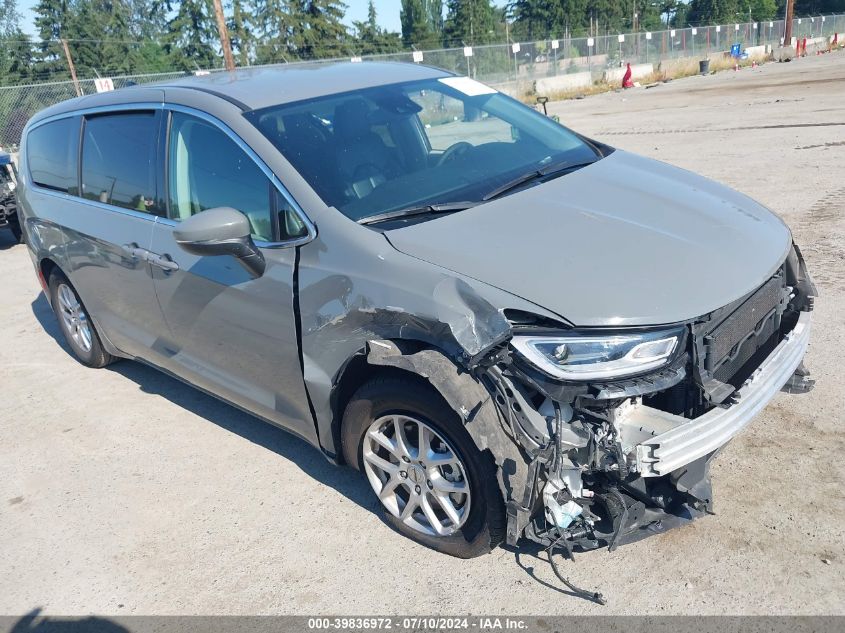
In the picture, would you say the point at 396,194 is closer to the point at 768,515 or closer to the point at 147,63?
the point at 768,515

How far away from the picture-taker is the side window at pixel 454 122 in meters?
3.90

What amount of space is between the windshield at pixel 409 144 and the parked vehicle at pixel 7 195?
26.7 feet

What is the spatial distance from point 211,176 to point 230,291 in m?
0.60

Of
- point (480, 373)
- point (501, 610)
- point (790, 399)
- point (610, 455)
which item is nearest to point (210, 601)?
point (501, 610)

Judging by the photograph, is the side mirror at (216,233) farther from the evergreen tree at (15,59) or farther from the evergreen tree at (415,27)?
the evergreen tree at (415,27)

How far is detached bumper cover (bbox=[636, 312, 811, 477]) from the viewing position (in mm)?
2449

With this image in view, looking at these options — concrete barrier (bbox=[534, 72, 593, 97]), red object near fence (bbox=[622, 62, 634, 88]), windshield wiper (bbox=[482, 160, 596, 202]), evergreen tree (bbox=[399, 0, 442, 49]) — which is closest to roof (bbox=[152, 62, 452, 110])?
windshield wiper (bbox=[482, 160, 596, 202])

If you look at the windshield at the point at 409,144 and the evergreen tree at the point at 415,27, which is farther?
the evergreen tree at the point at 415,27

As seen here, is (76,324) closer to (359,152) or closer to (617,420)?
(359,152)

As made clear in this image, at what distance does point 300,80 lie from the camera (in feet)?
12.8

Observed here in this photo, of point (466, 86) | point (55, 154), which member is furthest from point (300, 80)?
point (55, 154)

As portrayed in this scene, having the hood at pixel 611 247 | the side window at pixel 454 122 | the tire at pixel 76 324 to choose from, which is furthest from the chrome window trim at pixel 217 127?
the side window at pixel 454 122

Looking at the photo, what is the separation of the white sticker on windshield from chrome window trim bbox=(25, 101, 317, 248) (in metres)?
1.45

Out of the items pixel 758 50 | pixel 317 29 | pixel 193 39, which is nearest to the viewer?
pixel 758 50
